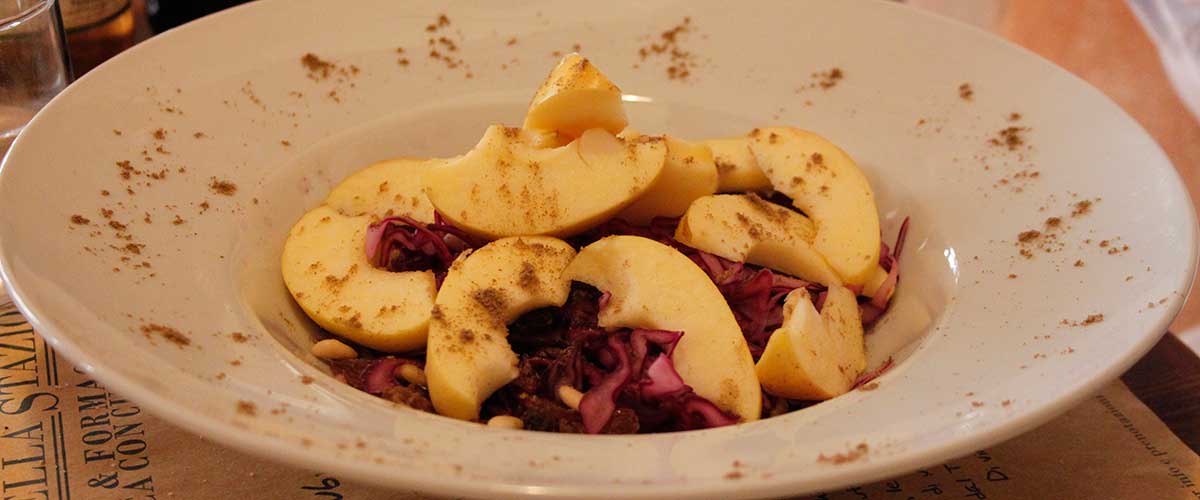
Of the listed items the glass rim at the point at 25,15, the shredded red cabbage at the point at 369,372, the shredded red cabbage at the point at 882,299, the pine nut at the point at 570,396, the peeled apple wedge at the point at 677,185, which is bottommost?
the shredded red cabbage at the point at 882,299

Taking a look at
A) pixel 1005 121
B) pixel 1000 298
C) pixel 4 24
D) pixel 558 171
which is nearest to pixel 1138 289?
pixel 1000 298

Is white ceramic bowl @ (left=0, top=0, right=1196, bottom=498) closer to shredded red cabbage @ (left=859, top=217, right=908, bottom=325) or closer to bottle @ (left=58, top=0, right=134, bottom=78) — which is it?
shredded red cabbage @ (left=859, top=217, right=908, bottom=325)

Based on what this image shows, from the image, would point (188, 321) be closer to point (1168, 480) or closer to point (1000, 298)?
point (1000, 298)

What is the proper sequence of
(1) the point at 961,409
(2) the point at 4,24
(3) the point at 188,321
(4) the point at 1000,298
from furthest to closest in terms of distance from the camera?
1. (2) the point at 4,24
2. (4) the point at 1000,298
3. (3) the point at 188,321
4. (1) the point at 961,409

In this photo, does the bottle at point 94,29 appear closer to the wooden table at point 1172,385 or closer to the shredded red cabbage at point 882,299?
the shredded red cabbage at point 882,299

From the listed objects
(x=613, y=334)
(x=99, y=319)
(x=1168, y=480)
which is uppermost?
(x=99, y=319)

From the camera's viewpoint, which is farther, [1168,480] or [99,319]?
[1168,480]

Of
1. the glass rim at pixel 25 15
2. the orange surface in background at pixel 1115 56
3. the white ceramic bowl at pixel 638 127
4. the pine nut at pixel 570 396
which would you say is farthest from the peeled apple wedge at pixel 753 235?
the orange surface in background at pixel 1115 56

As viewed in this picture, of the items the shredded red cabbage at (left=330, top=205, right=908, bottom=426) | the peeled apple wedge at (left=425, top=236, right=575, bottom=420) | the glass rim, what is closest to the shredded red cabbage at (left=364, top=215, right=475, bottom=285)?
the shredded red cabbage at (left=330, top=205, right=908, bottom=426)
